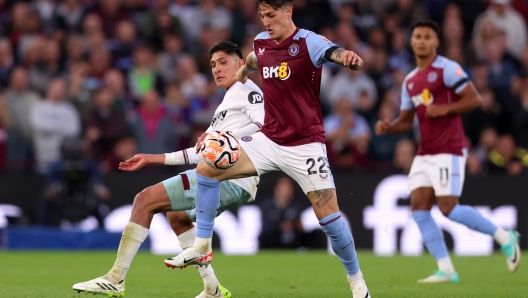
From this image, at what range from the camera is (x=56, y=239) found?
15508mm

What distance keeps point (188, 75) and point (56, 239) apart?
409cm

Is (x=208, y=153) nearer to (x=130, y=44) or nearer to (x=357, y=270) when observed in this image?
(x=357, y=270)

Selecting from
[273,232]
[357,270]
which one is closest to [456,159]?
[357,270]

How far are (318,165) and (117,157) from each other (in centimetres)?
880

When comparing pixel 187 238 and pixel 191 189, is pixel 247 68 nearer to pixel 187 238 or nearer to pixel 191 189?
pixel 191 189

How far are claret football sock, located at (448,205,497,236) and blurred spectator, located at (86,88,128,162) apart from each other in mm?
7317

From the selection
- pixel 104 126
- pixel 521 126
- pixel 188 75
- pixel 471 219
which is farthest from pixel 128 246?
pixel 521 126

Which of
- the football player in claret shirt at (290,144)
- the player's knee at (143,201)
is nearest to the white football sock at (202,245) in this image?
the football player in claret shirt at (290,144)

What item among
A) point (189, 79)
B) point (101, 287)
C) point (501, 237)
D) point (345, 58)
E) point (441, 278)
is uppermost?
point (189, 79)

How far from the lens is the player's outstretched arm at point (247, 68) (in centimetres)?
817

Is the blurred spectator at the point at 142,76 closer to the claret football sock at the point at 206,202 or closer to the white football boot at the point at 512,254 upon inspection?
the white football boot at the point at 512,254

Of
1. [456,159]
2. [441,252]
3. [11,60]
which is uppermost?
[11,60]

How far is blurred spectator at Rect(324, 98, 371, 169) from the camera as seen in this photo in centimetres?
1625

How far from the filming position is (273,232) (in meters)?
15.6
